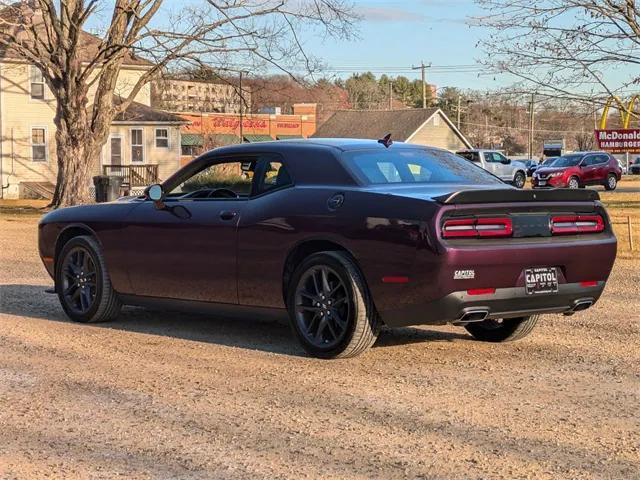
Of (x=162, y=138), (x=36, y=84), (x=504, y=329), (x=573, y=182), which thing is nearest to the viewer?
(x=504, y=329)

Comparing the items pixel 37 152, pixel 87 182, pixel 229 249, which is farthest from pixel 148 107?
pixel 229 249

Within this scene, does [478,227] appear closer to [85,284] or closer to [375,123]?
[85,284]

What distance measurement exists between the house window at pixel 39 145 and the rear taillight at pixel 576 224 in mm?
36666

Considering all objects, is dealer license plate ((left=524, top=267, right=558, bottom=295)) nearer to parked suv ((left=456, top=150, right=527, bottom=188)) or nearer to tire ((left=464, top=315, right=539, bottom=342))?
tire ((left=464, top=315, right=539, bottom=342))

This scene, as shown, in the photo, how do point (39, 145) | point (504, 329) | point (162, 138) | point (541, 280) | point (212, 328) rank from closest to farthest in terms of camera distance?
1. point (541, 280)
2. point (504, 329)
3. point (212, 328)
4. point (39, 145)
5. point (162, 138)

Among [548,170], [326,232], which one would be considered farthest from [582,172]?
[326,232]

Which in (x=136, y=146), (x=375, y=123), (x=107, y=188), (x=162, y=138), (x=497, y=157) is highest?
(x=375, y=123)

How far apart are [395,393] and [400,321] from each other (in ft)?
2.39

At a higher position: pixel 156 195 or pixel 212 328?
pixel 156 195

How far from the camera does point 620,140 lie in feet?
110

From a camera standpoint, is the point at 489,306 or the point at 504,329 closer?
the point at 489,306

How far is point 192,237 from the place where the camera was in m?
7.88

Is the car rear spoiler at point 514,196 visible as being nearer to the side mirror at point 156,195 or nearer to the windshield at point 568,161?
the side mirror at point 156,195

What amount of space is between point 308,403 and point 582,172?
37.6m
